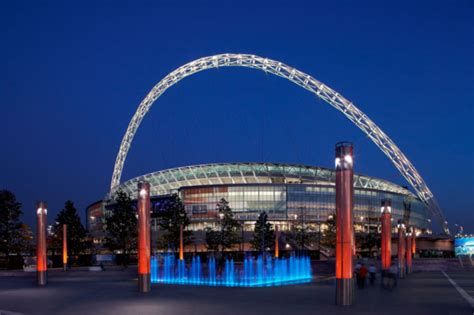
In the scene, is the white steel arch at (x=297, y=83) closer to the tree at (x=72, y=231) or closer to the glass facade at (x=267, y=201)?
the glass facade at (x=267, y=201)

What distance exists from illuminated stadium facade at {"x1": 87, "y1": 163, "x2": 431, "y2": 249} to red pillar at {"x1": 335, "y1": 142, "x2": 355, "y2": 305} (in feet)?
296

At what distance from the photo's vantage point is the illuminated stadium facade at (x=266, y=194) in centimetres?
11769

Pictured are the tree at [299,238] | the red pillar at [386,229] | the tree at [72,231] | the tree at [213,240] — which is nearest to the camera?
the red pillar at [386,229]

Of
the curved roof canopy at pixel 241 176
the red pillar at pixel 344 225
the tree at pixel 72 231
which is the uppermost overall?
the curved roof canopy at pixel 241 176

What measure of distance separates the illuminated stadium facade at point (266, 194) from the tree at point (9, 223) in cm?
5376

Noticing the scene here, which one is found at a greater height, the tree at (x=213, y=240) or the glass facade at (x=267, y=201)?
the glass facade at (x=267, y=201)

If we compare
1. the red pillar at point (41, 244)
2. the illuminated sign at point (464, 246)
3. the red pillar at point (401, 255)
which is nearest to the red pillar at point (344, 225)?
the red pillar at point (41, 244)

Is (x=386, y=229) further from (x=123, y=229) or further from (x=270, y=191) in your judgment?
(x=270, y=191)

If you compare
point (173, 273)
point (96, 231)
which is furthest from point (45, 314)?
point (96, 231)

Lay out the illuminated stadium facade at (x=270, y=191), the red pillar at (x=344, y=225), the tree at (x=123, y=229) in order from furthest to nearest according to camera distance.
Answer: the illuminated stadium facade at (x=270, y=191), the tree at (x=123, y=229), the red pillar at (x=344, y=225)

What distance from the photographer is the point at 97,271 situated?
184 ft

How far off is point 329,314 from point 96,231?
128m

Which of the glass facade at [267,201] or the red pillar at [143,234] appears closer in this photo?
the red pillar at [143,234]

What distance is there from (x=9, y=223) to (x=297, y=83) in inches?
1763
